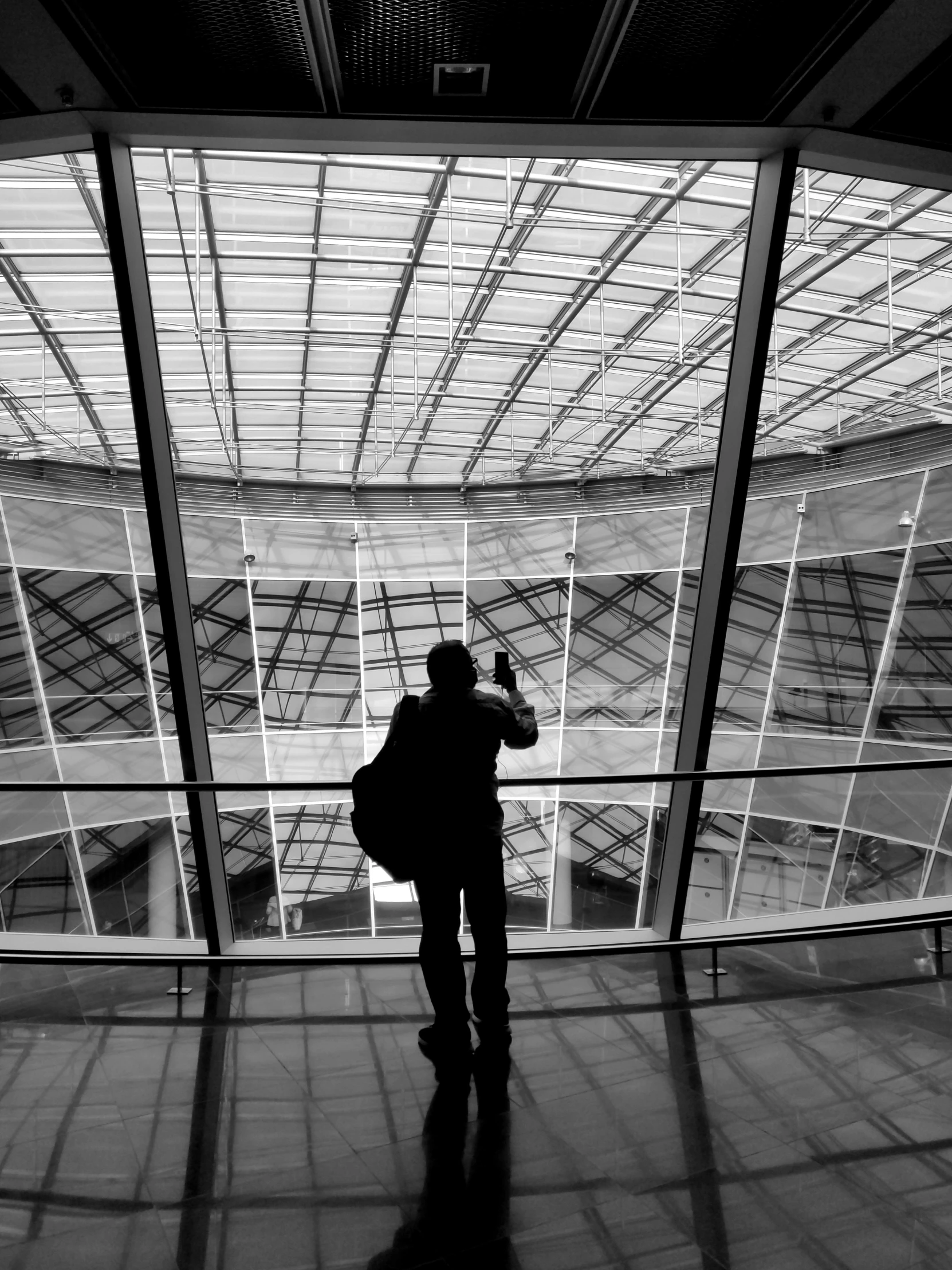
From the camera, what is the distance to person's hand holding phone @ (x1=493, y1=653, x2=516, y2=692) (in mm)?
3488

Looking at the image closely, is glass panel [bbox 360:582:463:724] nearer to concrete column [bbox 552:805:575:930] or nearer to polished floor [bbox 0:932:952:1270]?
concrete column [bbox 552:805:575:930]

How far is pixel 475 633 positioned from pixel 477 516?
10.1 feet

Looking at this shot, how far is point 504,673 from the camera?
3541 mm

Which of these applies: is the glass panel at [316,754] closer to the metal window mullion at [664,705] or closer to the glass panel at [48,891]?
the glass panel at [48,891]

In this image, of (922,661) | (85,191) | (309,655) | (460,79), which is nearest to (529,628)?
(309,655)

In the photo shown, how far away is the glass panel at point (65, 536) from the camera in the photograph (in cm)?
2044

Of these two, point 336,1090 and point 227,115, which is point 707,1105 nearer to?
point 336,1090

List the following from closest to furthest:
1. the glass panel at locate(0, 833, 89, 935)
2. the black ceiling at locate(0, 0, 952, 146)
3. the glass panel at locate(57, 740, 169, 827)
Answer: the black ceiling at locate(0, 0, 952, 146) < the glass panel at locate(0, 833, 89, 935) < the glass panel at locate(57, 740, 169, 827)

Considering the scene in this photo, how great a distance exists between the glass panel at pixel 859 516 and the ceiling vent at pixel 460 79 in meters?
18.3

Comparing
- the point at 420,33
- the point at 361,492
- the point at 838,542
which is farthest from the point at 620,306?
the point at 420,33

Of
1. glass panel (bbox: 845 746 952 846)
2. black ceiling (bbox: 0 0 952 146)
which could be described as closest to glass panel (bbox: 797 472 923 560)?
glass panel (bbox: 845 746 952 846)

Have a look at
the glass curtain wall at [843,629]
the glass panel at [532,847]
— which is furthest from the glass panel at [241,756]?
the glass curtain wall at [843,629]

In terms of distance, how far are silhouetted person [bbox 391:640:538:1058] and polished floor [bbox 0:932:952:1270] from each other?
0.27 metres

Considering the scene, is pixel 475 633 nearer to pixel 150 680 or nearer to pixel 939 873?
pixel 150 680
